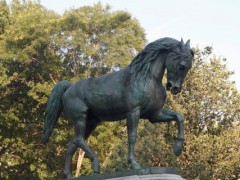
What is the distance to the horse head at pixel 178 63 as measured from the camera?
29.5ft

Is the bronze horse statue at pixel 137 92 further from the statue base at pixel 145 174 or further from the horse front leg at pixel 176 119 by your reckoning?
the statue base at pixel 145 174

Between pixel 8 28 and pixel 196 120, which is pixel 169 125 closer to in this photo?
pixel 196 120

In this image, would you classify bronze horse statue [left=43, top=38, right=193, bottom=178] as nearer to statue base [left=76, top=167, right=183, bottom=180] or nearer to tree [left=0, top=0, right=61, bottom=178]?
statue base [left=76, top=167, right=183, bottom=180]

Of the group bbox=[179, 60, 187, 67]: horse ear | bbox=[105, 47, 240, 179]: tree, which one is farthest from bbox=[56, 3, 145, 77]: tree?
bbox=[179, 60, 187, 67]: horse ear

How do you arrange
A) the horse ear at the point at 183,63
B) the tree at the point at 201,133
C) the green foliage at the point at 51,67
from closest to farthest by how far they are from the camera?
the horse ear at the point at 183,63
the tree at the point at 201,133
the green foliage at the point at 51,67

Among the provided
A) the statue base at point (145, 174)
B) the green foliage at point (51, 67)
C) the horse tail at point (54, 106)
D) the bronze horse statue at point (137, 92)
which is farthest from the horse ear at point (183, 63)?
the green foliage at point (51, 67)

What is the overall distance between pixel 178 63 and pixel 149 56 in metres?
0.55

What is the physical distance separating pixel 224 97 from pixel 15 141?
11127mm

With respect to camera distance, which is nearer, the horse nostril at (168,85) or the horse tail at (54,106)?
the horse nostril at (168,85)

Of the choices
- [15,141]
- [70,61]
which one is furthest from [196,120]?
[15,141]

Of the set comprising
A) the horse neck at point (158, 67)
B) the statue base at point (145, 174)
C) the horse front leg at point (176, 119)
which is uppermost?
the horse neck at point (158, 67)

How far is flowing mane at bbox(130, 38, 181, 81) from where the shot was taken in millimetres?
9109

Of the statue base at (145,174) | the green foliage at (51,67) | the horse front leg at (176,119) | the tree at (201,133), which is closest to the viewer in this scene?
the statue base at (145,174)

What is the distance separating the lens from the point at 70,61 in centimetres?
2714
